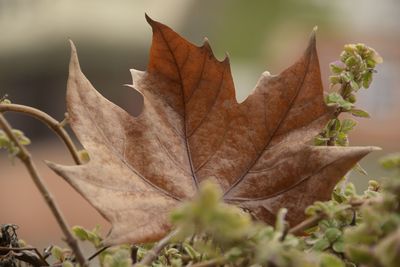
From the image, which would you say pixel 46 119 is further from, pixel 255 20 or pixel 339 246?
pixel 255 20

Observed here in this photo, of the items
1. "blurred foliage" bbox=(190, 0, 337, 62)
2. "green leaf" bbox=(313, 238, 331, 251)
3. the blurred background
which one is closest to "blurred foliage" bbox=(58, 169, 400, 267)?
"green leaf" bbox=(313, 238, 331, 251)

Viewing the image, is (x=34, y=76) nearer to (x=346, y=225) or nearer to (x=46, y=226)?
(x=46, y=226)

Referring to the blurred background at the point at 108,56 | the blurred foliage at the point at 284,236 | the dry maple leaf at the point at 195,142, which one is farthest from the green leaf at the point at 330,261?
the blurred background at the point at 108,56

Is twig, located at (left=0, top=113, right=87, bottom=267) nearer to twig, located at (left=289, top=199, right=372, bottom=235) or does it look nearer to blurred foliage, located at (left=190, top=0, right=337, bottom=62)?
twig, located at (left=289, top=199, right=372, bottom=235)

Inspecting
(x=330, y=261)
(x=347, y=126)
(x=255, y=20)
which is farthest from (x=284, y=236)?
(x=255, y=20)

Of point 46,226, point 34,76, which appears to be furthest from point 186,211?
point 34,76

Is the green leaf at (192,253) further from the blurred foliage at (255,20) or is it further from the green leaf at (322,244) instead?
the blurred foliage at (255,20)

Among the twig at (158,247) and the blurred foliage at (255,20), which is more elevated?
the blurred foliage at (255,20)
